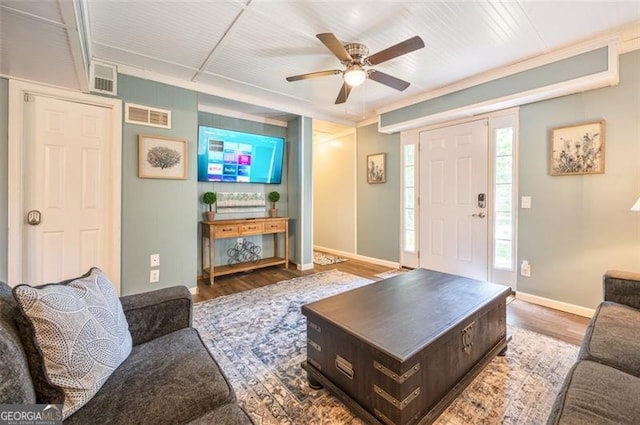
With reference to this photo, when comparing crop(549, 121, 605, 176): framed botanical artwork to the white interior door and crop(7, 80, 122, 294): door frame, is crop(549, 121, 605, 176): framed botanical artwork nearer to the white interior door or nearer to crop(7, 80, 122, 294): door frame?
the white interior door

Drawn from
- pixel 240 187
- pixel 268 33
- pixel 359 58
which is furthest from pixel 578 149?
pixel 240 187

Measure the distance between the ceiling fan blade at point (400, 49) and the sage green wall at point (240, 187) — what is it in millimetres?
2532

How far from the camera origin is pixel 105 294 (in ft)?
3.81

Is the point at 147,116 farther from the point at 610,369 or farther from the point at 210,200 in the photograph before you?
the point at 610,369

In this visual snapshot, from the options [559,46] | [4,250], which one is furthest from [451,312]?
[4,250]

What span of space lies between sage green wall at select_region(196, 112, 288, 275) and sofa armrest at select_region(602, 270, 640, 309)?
3816 mm

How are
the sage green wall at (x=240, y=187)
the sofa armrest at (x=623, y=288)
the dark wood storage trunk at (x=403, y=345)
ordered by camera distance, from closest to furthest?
the dark wood storage trunk at (x=403, y=345) → the sofa armrest at (x=623, y=288) → the sage green wall at (x=240, y=187)

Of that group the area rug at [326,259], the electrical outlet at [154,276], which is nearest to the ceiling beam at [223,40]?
the electrical outlet at [154,276]

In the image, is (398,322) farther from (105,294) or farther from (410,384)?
(105,294)

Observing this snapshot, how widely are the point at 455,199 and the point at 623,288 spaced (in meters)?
2.12

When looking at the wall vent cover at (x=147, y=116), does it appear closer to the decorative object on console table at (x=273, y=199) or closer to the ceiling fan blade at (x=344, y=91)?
the decorative object on console table at (x=273, y=199)

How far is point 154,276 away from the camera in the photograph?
306cm

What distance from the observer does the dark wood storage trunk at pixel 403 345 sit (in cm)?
124

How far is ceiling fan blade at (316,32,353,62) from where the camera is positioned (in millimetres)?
1913
